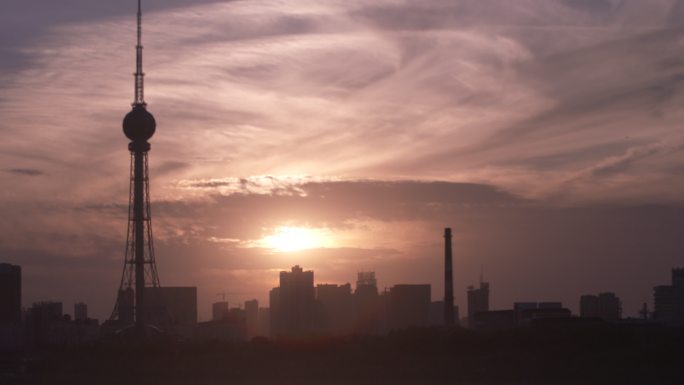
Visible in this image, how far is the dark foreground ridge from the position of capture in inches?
2763

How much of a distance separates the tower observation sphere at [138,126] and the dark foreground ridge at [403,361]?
49949 mm

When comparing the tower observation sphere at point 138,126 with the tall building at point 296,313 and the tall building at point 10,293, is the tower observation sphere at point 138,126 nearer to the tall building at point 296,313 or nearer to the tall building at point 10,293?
the tall building at point 10,293

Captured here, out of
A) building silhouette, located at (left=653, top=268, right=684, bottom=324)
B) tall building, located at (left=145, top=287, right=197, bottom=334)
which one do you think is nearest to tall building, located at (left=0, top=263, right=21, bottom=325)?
tall building, located at (left=145, top=287, right=197, bottom=334)

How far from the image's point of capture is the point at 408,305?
7539 inches

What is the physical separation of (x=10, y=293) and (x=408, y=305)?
82556 millimetres

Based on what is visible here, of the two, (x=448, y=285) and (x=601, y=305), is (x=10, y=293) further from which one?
(x=601, y=305)

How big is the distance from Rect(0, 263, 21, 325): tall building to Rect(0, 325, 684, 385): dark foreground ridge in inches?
1505

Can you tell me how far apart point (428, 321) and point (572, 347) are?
113m

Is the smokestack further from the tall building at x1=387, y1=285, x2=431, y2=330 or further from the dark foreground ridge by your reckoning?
the tall building at x1=387, y1=285, x2=431, y2=330

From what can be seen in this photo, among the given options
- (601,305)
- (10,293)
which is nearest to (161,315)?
(10,293)

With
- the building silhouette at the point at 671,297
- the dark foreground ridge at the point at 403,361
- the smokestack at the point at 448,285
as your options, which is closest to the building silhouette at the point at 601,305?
the building silhouette at the point at 671,297

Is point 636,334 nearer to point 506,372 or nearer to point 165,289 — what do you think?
point 506,372

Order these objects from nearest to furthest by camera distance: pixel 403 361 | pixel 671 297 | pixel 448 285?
pixel 403 361
pixel 448 285
pixel 671 297

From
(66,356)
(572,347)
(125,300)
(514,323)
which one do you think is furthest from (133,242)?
(572,347)
